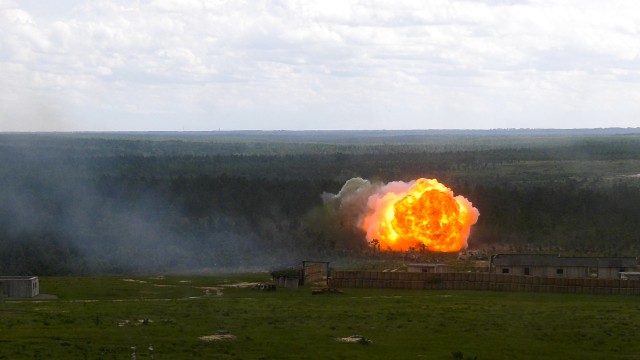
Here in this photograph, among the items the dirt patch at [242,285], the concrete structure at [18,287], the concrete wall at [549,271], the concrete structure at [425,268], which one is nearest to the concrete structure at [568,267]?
the concrete wall at [549,271]

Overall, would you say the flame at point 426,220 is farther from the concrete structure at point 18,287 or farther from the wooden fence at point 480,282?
the concrete structure at point 18,287

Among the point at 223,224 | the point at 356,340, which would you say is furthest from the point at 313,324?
the point at 223,224

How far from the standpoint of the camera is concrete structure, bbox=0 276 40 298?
273 ft

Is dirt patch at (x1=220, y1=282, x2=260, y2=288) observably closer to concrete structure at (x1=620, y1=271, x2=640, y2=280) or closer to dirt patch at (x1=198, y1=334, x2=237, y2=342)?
dirt patch at (x1=198, y1=334, x2=237, y2=342)

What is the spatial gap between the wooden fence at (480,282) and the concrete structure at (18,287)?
2352 cm

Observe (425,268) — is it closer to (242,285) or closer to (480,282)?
(480,282)

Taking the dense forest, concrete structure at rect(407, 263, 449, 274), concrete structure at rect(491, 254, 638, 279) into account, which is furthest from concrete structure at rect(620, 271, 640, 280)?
the dense forest

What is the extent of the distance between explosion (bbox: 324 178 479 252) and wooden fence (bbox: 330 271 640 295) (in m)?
26.3

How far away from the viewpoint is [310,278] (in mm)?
96375

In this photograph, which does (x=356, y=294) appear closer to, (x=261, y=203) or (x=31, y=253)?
(x=31, y=253)

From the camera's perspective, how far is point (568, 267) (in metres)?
97.2

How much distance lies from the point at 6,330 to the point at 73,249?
7886 cm

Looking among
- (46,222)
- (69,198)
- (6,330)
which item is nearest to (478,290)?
(6,330)

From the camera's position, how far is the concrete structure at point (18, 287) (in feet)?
273
